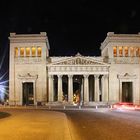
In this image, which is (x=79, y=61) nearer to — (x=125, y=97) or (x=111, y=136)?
(x=125, y=97)

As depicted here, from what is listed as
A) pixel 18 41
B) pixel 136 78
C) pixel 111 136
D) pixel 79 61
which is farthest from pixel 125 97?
pixel 111 136

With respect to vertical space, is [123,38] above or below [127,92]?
above

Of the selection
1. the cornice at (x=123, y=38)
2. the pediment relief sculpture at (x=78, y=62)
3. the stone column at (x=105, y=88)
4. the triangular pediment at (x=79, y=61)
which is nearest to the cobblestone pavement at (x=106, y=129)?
the stone column at (x=105, y=88)

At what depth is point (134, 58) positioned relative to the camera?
420ft

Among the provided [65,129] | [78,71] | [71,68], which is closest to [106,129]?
[65,129]

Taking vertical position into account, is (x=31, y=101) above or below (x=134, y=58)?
below

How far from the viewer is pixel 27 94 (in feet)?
445

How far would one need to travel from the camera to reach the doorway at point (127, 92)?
13080cm

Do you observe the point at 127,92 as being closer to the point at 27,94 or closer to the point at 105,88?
the point at 105,88

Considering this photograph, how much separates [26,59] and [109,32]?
26.3 metres

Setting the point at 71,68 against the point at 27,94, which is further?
the point at 27,94

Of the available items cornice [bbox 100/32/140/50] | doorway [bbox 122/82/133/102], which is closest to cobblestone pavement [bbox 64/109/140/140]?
cornice [bbox 100/32/140/50]

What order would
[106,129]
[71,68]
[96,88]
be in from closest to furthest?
[106,129] → [96,88] → [71,68]

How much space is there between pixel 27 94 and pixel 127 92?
31839 millimetres
